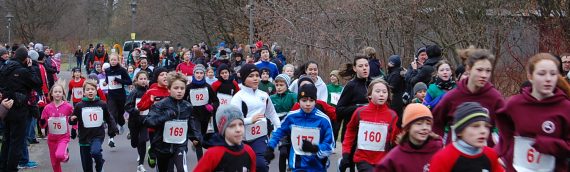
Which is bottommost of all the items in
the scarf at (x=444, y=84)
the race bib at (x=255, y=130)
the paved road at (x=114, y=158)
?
the paved road at (x=114, y=158)

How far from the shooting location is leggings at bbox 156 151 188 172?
9.87 metres

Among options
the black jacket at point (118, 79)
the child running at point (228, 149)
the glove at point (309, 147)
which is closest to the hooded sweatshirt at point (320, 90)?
the glove at point (309, 147)

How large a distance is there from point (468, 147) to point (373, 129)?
10.4 feet

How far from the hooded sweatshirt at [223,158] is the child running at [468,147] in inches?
68.4

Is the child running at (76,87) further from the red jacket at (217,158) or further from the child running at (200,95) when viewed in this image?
the red jacket at (217,158)

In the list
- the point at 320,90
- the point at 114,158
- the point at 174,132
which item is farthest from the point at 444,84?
the point at 114,158

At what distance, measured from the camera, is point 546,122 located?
6250 millimetres

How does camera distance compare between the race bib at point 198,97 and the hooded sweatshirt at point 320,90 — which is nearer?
the hooded sweatshirt at point 320,90

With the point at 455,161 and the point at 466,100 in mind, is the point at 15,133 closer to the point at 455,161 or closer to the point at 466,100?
the point at 466,100

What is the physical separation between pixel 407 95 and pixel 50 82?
10839mm

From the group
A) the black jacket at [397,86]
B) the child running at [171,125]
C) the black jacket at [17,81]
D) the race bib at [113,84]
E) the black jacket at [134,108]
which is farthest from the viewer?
the race bib at [113,84]

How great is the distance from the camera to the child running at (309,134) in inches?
344

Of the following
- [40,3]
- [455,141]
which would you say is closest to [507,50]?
[455,141]

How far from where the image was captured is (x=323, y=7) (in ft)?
76.9
